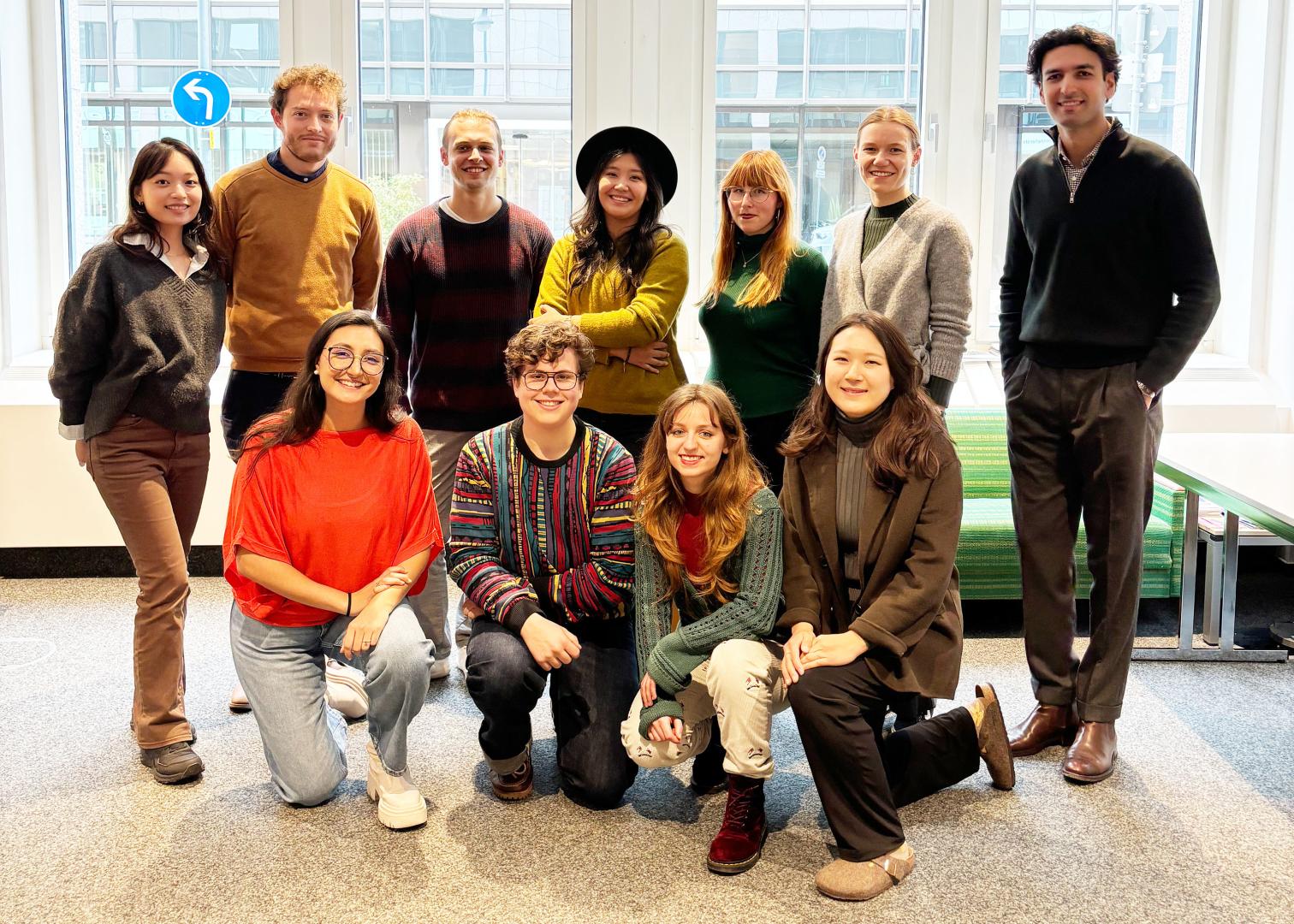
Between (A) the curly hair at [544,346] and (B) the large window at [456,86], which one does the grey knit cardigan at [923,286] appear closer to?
(A) the curly hair at [544,346]

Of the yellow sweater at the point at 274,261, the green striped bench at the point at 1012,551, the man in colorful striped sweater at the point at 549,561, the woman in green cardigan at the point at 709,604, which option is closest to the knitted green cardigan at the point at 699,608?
the woman in green cardigan at the point at 709,604

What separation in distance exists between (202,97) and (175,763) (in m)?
3.01

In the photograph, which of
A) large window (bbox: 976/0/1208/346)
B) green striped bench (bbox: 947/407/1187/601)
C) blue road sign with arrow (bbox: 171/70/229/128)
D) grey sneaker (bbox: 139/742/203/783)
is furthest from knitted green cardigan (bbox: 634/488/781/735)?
blue road sign with arrow (bbox: 171/70/229/128)

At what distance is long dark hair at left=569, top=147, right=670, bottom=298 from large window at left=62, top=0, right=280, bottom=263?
2324mm

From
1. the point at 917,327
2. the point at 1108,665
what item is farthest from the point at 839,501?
the point at 1108,665

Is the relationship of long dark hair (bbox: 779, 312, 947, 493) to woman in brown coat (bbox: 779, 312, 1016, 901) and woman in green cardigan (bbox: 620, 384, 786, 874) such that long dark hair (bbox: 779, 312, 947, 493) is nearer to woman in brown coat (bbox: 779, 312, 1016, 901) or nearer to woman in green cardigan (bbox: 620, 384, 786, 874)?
woman in brown coat (bbox: 779, 312, 1016, 901)

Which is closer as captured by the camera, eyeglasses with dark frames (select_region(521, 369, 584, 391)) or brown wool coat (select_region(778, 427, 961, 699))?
brown wool coat (select_region(778, 427, 961, 699))

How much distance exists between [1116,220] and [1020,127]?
2340 mm

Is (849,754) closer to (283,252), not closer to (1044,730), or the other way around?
(1044,730)

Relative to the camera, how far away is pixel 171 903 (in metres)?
2.25

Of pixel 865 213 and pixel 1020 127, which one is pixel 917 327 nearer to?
pixel 865 213

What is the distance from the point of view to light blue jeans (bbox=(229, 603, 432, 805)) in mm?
2586

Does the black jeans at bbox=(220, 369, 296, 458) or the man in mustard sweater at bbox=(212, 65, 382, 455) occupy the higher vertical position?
the man in mustard sweater at bbox=(212, 65, 382, 455)

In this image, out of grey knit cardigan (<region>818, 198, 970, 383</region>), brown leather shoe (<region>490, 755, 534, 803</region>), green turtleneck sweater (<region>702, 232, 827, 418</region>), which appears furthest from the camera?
green turtleneck sweater (<region>702, 232, 827, 418</region>)
